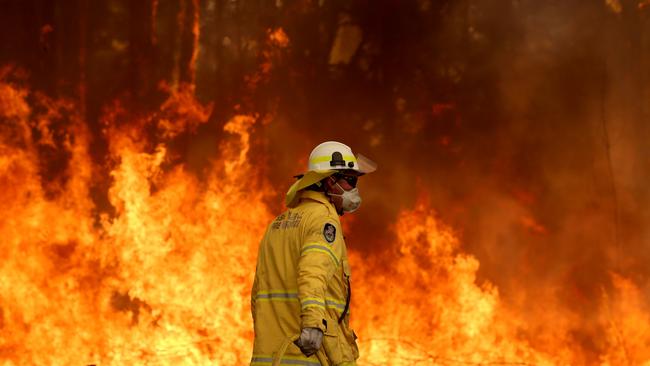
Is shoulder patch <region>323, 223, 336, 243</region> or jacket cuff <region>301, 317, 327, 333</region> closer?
jacket cuff <region>301, 317, 327, 333</region>

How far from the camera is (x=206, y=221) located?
8758mm

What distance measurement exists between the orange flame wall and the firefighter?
4.26m

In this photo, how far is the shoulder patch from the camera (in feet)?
13.7

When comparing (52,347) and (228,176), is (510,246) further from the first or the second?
(52,347)

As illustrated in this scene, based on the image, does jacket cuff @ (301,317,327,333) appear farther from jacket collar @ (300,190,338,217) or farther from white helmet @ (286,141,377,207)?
white helmet @ (286,141,377,207)

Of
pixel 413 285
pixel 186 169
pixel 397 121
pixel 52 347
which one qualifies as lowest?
pixel 52 347

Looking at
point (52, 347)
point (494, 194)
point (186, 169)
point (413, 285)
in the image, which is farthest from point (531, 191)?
point (52, 347)

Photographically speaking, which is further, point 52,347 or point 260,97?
point 260,97

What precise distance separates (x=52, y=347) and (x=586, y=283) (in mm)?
5423

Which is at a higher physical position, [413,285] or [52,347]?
[413,285]

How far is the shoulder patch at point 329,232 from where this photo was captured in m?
4.18

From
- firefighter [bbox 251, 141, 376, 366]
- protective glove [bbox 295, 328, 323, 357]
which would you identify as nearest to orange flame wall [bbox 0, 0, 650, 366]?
firefighter [bbox 251, 141, 376, 366]

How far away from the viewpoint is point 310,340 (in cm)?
393

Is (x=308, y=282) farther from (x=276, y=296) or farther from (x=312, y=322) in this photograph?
(x=276, y=296)
